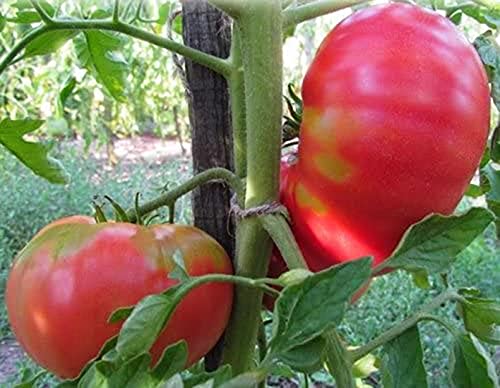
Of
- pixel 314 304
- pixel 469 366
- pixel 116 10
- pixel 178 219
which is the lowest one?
pixel 178 219

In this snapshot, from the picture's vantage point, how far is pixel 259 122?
0.53 m

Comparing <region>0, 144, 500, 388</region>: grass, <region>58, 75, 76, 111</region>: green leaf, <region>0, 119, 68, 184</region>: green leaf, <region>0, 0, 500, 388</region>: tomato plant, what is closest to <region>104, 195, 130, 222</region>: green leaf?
<region>0, 0, 500, 388</region>: tomato plant

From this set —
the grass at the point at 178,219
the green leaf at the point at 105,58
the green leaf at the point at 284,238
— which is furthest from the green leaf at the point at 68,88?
the grass at the point at 178,219

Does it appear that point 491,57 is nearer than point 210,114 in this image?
Yes

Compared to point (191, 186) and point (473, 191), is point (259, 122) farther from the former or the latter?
point (473, 191)

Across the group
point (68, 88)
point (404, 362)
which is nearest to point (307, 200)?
point (404, 362)

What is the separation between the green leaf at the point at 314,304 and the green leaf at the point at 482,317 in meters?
0.15

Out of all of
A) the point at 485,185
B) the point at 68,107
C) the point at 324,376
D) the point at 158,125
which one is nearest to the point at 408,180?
the point at 485,185

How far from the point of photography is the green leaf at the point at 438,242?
471 mm

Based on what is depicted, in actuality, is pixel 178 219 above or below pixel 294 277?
below

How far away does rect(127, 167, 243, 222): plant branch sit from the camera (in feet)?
1.94

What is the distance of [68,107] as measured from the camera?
479 cm

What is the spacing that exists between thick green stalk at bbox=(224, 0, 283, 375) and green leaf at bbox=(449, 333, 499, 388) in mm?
141

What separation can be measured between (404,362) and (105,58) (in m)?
0.43
